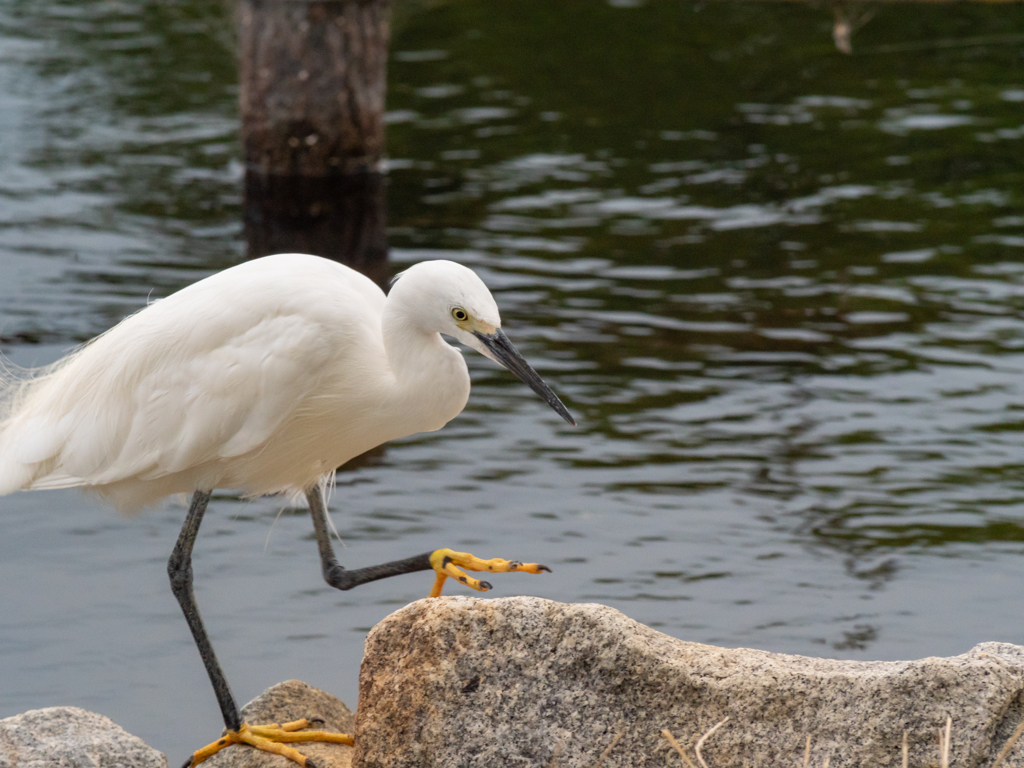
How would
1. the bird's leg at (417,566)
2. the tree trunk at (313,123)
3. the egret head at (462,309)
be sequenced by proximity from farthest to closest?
the tree trunk at (313,123), the bird's leg at (417,566), the egret head at (462,309)

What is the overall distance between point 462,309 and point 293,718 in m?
1.50

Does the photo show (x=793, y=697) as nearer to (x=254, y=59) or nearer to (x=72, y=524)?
(x=72, y=524)

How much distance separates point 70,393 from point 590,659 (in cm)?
209

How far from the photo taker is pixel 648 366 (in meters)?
7.48

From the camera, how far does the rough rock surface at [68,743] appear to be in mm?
3406

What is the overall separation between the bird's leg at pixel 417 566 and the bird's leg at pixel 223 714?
467mm

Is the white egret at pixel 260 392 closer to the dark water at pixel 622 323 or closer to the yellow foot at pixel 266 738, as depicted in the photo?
the yellow foot at pixel 266 738

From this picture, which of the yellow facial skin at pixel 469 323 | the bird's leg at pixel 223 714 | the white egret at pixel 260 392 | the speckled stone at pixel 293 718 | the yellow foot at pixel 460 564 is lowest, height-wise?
the speckled stone at pixel 293 718

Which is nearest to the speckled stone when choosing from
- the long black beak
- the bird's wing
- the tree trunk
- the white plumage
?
the white plumage

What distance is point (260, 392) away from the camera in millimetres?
4012

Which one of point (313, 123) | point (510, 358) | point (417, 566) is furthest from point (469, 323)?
point (313, 123)

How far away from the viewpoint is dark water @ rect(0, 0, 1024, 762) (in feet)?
17.1

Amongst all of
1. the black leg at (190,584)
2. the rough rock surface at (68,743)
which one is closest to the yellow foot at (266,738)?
the black leg at (190,584)

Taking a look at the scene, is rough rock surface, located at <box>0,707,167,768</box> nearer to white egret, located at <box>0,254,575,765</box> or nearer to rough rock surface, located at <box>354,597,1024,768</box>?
white egret, located at <box>0,254,575,765</box>
